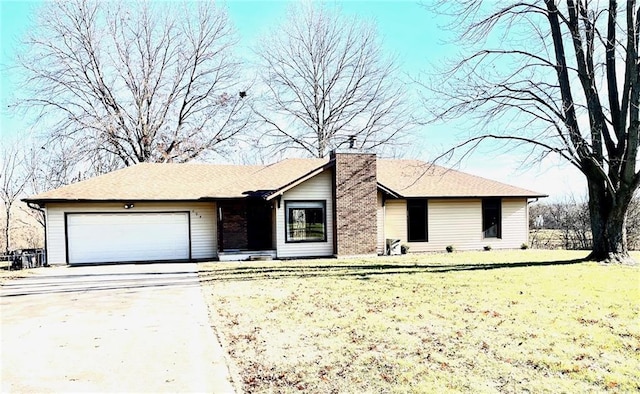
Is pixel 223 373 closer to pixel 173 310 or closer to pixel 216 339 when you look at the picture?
pixel 216 339

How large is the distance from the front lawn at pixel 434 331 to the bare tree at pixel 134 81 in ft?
60.4

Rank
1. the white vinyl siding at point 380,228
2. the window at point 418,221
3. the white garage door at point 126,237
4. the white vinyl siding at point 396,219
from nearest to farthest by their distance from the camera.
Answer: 1. the white garage door at point 126,237
2. the white vinyl siding at point 380,228
3. the white vinyl siding at point 396,219
4. the window at point 418,221

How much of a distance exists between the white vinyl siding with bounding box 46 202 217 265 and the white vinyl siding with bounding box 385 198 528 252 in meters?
7.51

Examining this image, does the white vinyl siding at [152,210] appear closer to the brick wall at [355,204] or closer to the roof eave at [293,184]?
the roof eave at [293,184]

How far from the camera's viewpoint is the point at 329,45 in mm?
29578

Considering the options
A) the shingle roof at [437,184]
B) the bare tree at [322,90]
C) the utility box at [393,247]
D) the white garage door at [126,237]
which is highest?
the bare tree at [322,90]

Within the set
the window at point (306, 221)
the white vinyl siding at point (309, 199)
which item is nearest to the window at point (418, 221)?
the white vinyl siding at point (309, 199)

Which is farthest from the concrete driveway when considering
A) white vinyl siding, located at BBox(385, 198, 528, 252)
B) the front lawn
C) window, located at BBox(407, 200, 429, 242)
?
window, located at BBox(407, 200, 429, 242)

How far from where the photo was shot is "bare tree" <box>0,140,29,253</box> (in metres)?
24.8

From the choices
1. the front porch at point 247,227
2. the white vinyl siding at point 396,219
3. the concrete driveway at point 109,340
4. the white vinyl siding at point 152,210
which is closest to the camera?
the concrete driveway at point 109,340

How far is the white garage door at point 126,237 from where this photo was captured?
51.9 feet

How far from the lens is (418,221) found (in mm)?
18891

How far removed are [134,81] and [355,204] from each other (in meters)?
18.2

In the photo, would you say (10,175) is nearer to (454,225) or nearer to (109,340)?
(109,340)
